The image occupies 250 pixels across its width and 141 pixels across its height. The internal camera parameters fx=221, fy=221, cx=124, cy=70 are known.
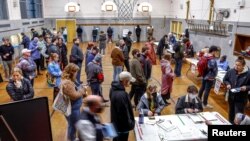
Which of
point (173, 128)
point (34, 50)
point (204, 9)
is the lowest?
point (173, 128)

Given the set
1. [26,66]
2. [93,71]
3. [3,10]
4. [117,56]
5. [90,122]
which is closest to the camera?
[90,122]

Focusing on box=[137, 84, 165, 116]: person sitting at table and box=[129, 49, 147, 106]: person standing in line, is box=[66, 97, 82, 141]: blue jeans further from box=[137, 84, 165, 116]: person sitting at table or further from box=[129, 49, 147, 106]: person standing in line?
box=[129, 49, 147, 106]: person standing in line

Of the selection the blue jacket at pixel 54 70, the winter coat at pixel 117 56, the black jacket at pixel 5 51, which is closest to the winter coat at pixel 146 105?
the blue jacket at pixel 54 70

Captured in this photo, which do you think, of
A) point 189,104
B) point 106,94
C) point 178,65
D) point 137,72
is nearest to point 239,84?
point 189,104

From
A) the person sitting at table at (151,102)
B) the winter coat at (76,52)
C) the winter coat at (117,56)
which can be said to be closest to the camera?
the person sitting at table at (151,102)

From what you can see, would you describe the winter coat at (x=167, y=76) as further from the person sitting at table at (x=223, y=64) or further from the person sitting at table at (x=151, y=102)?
the person sitting at table at (x=223, y=64)

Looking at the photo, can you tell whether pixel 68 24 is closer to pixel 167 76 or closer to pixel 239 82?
pixel 167 76

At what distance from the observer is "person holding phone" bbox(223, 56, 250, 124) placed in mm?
4164

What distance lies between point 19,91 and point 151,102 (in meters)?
2.51

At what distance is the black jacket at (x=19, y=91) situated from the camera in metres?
4.13

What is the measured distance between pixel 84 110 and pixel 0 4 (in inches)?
407

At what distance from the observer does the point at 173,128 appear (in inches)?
135

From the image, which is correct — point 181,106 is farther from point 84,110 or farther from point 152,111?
point 84,110

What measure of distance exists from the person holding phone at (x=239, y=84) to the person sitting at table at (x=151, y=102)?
4.71 ft
